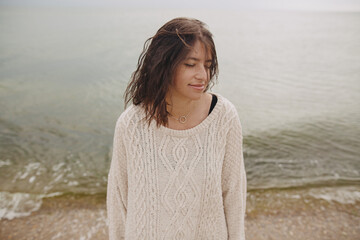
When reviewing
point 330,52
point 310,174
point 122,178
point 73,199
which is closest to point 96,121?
point 73,199

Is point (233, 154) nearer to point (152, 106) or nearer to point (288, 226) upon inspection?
point (152, 106)

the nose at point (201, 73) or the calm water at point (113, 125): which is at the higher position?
the nose at point (201, 73)

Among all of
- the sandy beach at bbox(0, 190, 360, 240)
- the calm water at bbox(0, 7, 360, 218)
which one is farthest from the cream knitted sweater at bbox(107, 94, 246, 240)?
the calm water at bbox(0, 7, 360, 218)

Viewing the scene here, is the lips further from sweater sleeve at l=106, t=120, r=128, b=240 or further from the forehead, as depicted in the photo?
sweater sleeve at l=106, t=120, r=128, b=240

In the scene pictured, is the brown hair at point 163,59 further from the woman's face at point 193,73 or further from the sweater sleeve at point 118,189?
the sweater sleeve at point 118,189

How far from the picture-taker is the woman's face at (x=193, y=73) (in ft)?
4.67

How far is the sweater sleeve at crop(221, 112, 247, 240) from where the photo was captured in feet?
5.37

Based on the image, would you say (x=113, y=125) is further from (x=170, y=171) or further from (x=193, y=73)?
(x=193, y=73)

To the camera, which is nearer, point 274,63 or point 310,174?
point 310,174

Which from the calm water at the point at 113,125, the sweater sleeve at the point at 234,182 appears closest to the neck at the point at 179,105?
the sweater sleeve at the point at 234,182

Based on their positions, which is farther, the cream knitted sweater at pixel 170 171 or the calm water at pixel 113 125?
the calm water at pixel 113 125

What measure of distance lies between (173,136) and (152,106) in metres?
0.21

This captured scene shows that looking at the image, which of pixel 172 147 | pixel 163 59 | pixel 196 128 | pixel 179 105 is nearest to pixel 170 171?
pixel 172 147

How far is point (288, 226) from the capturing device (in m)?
3.26
